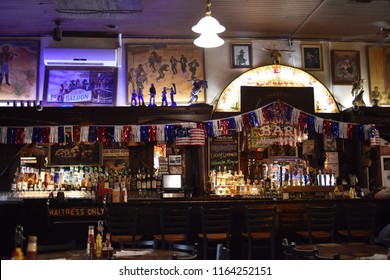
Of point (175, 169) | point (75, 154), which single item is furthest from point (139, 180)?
point (75, 154)

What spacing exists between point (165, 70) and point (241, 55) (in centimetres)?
144

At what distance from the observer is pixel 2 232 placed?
6285 mm

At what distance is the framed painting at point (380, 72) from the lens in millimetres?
8758

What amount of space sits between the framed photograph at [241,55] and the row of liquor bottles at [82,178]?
2.53 meters

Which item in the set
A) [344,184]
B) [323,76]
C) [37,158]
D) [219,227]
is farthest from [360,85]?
[37,158]

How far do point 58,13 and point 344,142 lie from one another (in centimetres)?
555

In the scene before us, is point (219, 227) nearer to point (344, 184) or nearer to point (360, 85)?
point (344, 184)

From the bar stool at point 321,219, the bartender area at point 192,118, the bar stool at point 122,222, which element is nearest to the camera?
the bar stool at point 122,222

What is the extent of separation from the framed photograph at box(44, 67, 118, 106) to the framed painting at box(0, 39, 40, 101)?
0.93ft

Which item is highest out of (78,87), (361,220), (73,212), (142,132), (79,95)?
(78,87)

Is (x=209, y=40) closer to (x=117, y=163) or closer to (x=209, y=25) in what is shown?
(x=209, y=25)

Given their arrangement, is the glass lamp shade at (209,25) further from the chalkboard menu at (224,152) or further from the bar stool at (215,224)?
the chalkboard menu at (224,152)

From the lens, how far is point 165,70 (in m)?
8.46

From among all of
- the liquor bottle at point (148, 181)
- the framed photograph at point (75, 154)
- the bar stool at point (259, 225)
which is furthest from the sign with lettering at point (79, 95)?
the bar stool at point (259, 225)
